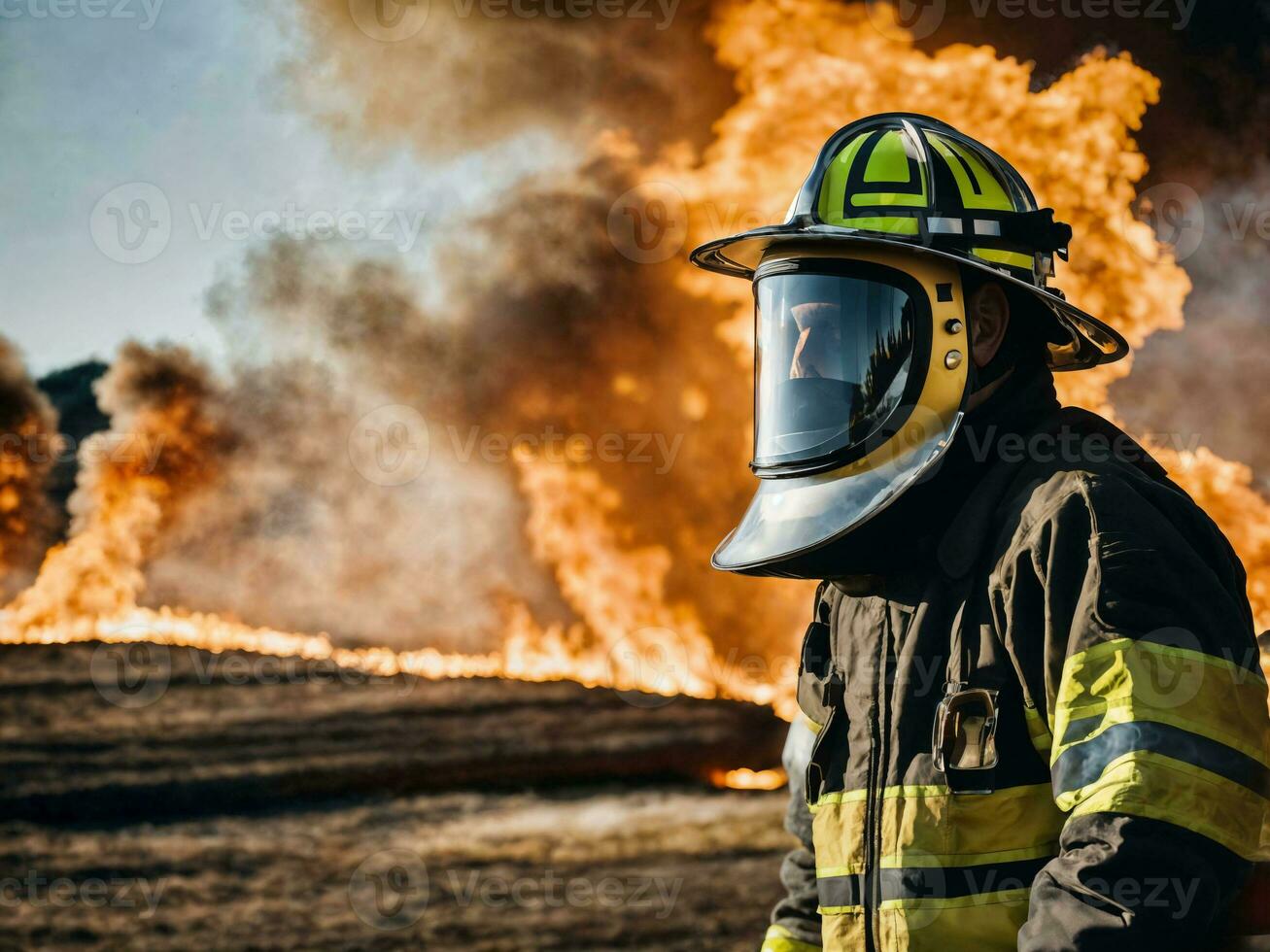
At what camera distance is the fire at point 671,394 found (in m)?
6.47

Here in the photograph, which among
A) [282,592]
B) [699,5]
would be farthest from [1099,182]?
[282,592]

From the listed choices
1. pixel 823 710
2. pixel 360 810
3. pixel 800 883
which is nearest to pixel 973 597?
pixel 823 710

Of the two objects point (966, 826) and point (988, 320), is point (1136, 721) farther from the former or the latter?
point (988, 320)

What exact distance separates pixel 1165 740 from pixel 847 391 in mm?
914

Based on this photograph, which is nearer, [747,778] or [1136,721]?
[1136,721]

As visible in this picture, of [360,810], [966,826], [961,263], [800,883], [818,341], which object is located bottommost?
[360,810]

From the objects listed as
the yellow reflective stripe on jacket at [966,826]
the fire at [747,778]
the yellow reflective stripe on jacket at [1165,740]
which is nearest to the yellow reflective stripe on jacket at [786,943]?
the yellow reflective stripe on jacket at [966,826]

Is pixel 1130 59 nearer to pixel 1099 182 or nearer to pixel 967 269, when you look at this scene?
pixel 1099 182

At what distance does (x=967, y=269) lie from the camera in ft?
6.81

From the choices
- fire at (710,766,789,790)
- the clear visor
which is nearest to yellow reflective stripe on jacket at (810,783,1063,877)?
the clear visor

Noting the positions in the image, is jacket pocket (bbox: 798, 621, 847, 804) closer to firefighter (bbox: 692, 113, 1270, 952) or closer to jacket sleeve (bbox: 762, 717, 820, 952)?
firefighter (bbox: 692, 113, 1270, 952)

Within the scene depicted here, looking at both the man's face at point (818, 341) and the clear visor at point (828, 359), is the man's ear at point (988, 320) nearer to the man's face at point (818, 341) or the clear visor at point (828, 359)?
the clear visor at point (828, 359)

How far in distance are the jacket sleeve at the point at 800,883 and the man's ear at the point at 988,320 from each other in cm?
83

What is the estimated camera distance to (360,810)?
7.33m
